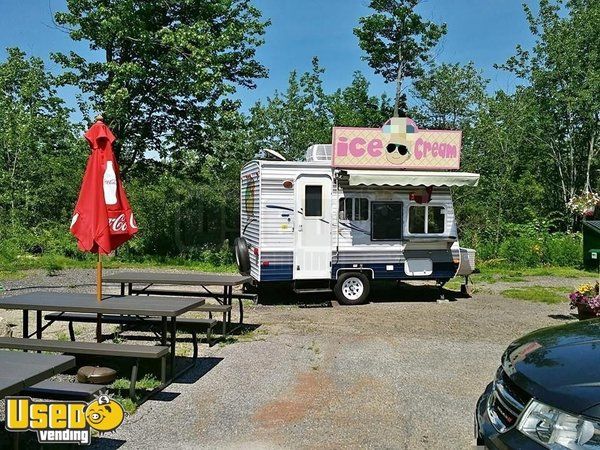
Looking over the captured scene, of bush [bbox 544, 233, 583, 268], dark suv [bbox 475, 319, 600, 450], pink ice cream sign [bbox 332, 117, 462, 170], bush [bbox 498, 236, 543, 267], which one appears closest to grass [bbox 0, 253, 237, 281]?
pink ice cream sign [bbox 332, 117, 462, 170]

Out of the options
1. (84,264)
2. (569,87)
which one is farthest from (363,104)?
(84,264)

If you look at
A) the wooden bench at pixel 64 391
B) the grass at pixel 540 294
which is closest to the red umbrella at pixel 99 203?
the wooden bench at pixel 64 391

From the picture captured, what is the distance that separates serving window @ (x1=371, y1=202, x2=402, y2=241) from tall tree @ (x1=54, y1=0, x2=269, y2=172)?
6807mm

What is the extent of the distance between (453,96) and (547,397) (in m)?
22.4

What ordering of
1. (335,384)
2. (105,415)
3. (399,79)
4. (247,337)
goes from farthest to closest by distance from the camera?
(399,79) → (247,337) → (335,384) → (105,415)

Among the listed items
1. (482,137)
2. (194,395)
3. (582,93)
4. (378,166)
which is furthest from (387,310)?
(582,93)

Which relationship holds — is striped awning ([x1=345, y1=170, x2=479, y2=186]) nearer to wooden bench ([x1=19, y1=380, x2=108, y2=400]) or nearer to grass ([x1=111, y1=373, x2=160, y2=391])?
grass ([x1=111, y1=373, x2=160, y2=391])

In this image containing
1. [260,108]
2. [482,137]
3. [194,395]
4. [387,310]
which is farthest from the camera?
[260,108]

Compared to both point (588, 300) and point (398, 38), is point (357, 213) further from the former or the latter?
point (398, 38)

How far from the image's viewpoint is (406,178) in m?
10.5

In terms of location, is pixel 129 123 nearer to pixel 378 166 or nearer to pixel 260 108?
pixel 260 108

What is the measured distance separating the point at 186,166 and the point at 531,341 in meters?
15.7

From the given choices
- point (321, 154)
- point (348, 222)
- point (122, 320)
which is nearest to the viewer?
point (122, 320)

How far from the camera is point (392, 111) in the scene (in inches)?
1072
